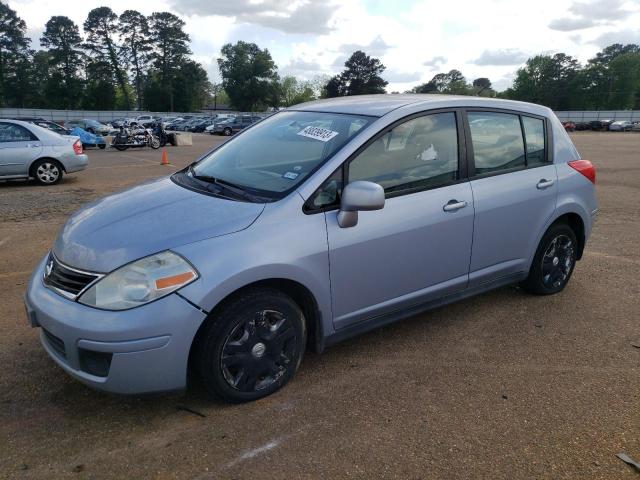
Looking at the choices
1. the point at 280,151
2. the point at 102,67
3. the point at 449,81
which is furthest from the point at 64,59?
the point at 280,151

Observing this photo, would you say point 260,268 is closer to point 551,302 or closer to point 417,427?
point 417,427

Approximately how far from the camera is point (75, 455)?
2.54 m

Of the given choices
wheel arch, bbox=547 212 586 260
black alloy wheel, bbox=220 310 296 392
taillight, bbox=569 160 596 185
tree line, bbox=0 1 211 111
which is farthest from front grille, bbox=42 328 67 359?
tree line, bbox=0 1 211 111

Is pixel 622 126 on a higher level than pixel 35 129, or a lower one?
lower

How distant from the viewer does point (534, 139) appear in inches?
169

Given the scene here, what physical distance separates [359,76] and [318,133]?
107 m

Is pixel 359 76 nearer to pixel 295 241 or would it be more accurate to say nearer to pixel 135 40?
pixel 135 40

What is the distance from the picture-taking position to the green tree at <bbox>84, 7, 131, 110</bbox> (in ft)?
306

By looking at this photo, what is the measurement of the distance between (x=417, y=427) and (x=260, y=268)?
47.9 inches

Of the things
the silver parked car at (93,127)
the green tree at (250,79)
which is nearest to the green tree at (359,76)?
the green tree at (250,79)

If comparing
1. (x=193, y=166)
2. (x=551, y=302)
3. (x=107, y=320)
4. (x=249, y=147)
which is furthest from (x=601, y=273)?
(x=107, y=320)

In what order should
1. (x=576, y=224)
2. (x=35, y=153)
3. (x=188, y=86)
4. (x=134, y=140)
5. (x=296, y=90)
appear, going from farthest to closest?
(x=296, y=90), (x=188, y=86), (x=134, y=140), (x=35, y=153), (x=576, y=224)

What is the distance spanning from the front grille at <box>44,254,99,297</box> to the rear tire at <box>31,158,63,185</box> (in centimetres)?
906

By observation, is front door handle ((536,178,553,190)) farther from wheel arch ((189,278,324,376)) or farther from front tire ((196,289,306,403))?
front tire ((196,289,306,403))
